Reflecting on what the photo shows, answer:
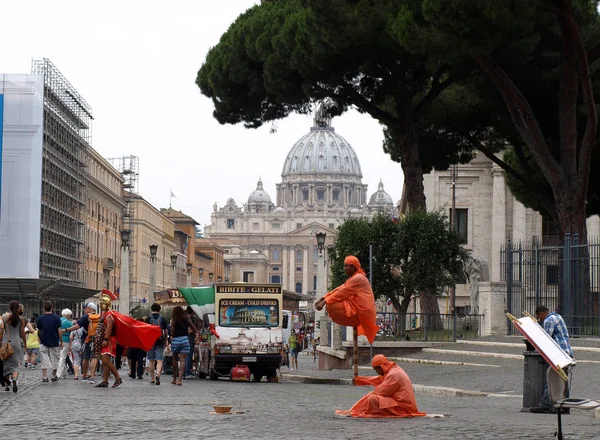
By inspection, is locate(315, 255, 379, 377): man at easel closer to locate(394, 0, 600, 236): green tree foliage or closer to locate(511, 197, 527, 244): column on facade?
locate(394, 0, 600, 236): green tree foliage

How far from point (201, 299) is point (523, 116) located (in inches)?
312

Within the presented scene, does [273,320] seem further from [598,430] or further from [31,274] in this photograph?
[31,274]

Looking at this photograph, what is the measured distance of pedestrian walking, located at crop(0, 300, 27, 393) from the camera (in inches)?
711

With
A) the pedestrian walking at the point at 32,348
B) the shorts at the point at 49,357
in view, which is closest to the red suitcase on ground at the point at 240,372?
the shorts at the point at 49,357

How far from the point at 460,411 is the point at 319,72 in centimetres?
1750

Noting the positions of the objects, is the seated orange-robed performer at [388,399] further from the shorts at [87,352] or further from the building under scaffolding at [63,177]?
the building under scaffolding at [63,177]

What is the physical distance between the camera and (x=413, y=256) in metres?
33.4

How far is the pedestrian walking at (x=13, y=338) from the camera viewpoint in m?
18.1

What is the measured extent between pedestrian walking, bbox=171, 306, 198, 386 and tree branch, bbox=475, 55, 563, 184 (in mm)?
9404

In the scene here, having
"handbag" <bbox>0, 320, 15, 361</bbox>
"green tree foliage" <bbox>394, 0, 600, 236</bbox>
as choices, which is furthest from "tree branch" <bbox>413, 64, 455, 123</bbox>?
"handbag" <bbox>0, 320, 15, 361</bbox>

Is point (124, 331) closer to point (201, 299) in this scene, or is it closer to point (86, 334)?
point (86, 334)

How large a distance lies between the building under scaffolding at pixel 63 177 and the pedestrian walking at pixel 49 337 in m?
31.3

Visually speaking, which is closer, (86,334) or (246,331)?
(86,334)

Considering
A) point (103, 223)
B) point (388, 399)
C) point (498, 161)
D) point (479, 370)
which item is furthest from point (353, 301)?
point (103, 223)
